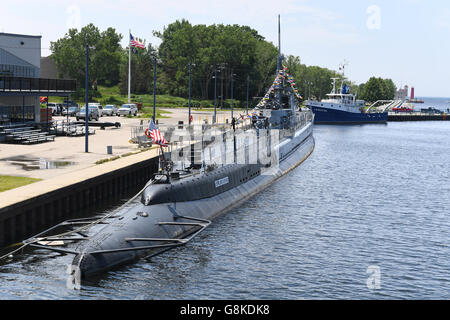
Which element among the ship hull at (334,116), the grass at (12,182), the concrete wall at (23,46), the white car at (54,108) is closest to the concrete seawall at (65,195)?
the grass at (12,182)

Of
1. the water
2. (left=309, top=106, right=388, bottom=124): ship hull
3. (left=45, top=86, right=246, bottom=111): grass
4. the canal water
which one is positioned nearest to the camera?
the canal water

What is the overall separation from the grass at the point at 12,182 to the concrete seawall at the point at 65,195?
3.04ft

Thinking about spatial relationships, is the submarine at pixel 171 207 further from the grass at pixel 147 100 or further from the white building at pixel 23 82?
the grass at pixel 147 100

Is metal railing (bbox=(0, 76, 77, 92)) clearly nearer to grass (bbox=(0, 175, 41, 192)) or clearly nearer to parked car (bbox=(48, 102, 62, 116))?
grass (bbox=(0, 175, 41, 192))

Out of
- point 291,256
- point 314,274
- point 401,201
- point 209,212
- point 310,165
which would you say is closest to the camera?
point 314,274

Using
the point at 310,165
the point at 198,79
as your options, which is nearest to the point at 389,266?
the point at 310,165

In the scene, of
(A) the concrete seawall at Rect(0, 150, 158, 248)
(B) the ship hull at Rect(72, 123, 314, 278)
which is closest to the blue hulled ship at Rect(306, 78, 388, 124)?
(A) the concrete seawall at Rect(0, 150, 158, 248)

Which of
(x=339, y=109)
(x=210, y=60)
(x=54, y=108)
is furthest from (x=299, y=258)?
(x=210, y=60)

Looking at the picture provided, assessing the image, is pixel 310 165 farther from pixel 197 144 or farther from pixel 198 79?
pixel 198 79

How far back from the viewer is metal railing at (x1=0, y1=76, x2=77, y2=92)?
6500cm

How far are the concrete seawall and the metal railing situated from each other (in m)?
20.9

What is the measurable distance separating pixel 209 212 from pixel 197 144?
28.7 meters

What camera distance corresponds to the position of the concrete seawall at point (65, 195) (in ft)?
107

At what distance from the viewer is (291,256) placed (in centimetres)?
3259
